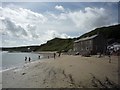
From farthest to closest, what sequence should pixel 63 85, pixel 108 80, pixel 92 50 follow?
pixel 92 50 < pixel 108 80 < pixel 63 85

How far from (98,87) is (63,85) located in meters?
Result: 2.53

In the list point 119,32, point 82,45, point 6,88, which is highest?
point 119,32

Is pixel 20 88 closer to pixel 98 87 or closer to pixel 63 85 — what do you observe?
pixel 63 85

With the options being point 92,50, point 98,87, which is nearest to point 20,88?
point 98,87

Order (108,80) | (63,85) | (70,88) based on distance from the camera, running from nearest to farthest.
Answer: (70,88) < (63,85) < (108,80)

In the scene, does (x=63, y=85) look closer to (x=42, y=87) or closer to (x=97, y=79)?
(x=42, y=87)

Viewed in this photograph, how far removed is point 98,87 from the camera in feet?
49.7

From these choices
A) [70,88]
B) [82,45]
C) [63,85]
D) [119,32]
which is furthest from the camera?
[119,32]

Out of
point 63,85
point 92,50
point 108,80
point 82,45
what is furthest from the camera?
point 82,45

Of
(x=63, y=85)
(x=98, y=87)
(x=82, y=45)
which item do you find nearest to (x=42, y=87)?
(x=63, y=85)

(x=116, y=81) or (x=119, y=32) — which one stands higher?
(x=119, y=32)

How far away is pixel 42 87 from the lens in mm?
16078

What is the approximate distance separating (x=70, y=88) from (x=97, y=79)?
3.39m

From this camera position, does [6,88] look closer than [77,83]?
No
